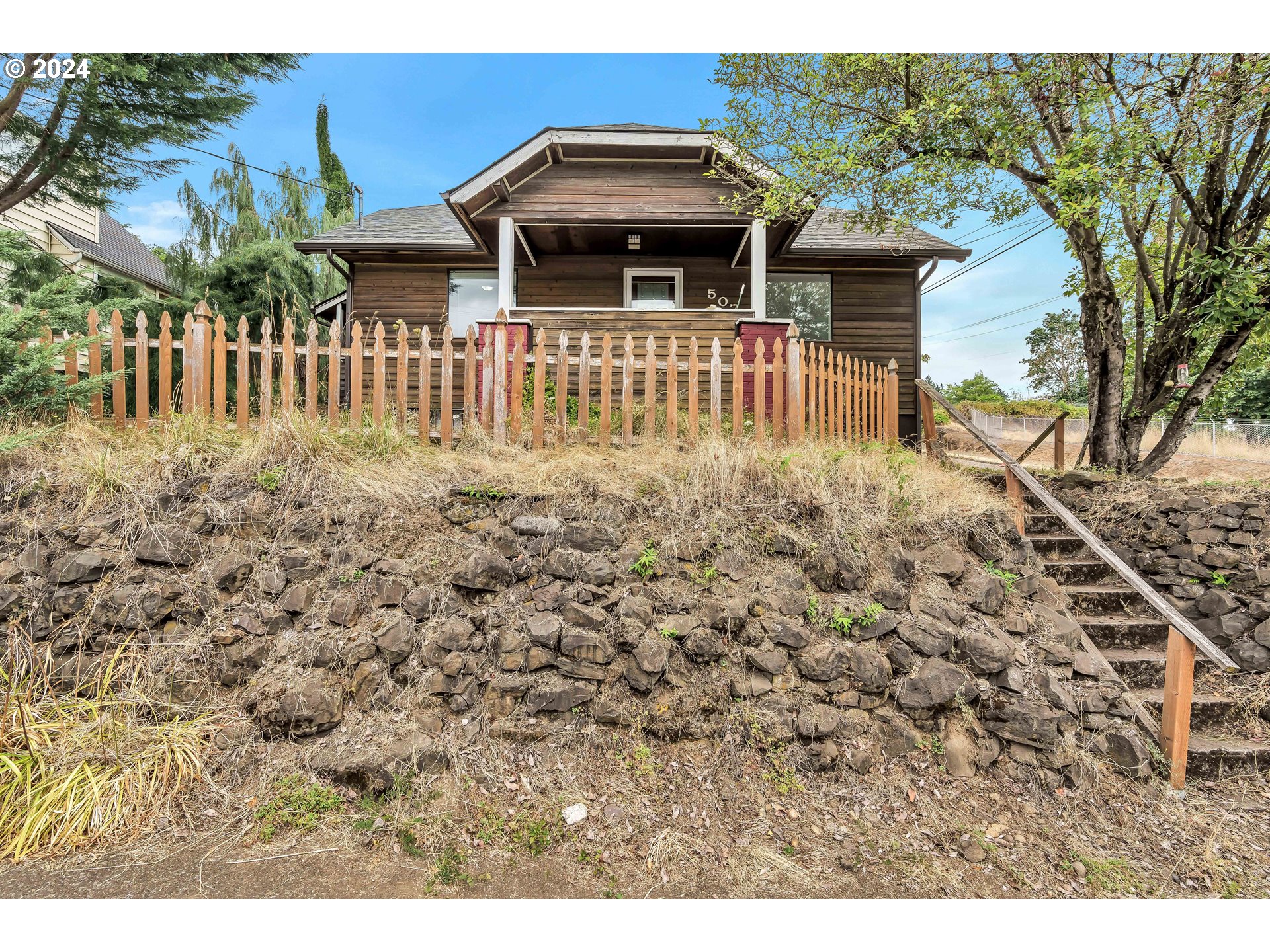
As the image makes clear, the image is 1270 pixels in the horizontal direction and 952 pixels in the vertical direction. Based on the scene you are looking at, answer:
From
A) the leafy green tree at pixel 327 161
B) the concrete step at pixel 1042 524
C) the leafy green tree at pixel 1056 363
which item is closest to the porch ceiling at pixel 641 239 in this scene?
the concrete step at pixel 1042 524

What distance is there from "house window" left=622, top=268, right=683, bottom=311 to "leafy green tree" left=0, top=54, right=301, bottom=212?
6.21m

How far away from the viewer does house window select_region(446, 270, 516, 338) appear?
11820mm

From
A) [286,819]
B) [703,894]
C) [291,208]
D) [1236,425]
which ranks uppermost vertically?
[291,208]

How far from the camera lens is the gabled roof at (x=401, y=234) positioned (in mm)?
11250

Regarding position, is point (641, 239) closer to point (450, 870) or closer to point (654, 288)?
point (654, 288)

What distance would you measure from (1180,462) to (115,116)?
2101 centimetres

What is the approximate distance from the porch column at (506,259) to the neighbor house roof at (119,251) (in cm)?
905

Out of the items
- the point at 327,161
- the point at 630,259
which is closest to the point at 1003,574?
the point at 630,259

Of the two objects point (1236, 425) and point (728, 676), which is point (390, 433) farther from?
point (1236, 425)

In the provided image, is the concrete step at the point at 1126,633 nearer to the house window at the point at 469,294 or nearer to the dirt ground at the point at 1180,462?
the dirt ground at the point at 1180,462

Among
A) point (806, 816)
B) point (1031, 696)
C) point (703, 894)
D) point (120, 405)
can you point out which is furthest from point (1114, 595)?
point (120, 405)

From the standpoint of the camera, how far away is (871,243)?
36.6 ft

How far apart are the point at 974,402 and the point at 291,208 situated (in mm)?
28188

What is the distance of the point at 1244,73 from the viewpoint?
521cm
